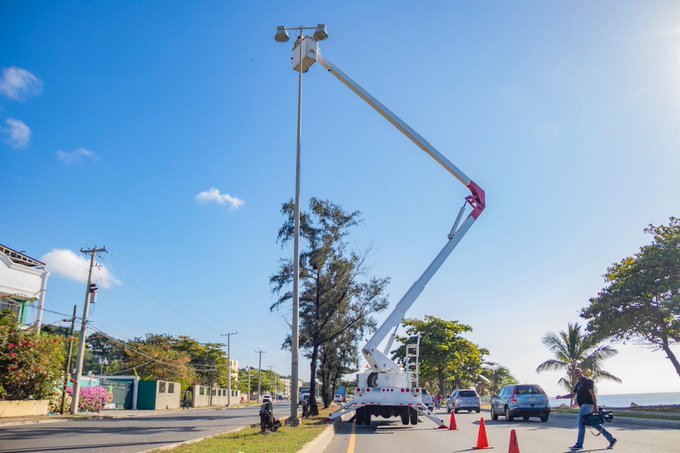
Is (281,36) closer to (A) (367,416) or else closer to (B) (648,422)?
(A) (367,416)

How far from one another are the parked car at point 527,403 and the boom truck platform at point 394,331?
12.8 feet

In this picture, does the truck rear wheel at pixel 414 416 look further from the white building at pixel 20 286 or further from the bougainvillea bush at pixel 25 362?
the white building at pixel 20 286

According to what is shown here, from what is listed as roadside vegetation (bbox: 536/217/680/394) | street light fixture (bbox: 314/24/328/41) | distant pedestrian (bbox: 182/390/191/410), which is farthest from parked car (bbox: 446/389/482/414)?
distant pedestrian (bbox: 182/390/191/410)

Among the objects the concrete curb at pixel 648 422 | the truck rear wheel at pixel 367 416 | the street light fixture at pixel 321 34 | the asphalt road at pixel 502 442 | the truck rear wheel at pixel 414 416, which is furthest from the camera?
the truck rear wheel at pixel 414 416

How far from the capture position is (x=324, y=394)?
116 feet

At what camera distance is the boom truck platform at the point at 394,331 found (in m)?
17.7

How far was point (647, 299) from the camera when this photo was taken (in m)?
23.5

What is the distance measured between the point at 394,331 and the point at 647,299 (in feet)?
39.8

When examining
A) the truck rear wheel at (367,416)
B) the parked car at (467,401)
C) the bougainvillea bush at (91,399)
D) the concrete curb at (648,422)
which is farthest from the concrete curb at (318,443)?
the bougainvillea bush at (91,399)

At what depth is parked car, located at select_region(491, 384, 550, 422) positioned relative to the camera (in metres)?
20.4

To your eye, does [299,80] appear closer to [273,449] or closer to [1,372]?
[273,449]

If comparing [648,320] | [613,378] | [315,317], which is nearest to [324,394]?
[315,317]

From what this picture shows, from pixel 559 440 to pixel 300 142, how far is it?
40.5 feet

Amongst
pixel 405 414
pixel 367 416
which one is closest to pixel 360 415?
pixel 367 416
